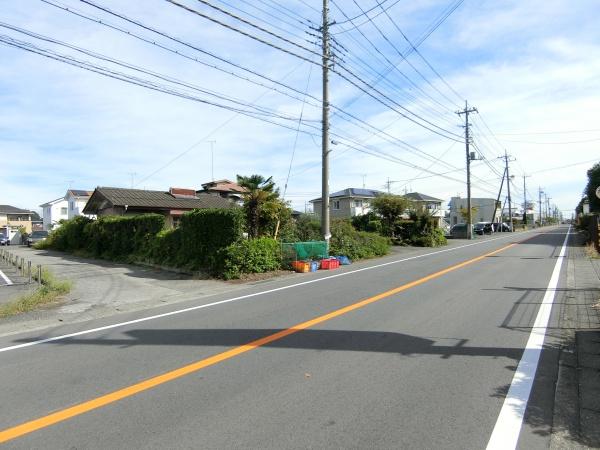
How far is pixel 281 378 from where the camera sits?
16.9 feet

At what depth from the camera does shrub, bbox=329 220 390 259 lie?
22109mm

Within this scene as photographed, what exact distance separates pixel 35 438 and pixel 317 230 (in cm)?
1885

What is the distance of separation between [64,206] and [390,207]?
217 ft

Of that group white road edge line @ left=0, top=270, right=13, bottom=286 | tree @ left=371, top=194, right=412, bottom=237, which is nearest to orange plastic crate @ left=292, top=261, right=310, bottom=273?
white road edge line @ left=0, top=270, right=13, bottom=286

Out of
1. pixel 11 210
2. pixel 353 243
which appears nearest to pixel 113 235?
pixel 353 243

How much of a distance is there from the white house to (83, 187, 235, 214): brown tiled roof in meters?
41.5

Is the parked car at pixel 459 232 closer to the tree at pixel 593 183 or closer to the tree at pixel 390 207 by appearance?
the tree at pixel 593 183

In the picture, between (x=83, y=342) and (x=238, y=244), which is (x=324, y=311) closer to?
(x=83, y=342)

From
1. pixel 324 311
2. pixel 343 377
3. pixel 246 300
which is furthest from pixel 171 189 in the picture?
pixel 343 377

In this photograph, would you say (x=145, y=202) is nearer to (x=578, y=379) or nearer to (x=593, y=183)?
(x=578, y=379)

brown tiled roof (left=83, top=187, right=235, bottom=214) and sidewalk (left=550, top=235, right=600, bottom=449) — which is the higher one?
brown tiled roof (left=83, top=187, right=235, bottom=214)

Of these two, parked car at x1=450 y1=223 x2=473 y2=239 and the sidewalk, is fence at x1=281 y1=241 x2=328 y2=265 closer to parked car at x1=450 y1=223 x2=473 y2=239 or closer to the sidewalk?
the sidewalk

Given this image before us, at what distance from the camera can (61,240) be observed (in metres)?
33.5

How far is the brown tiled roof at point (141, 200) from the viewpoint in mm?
31703
